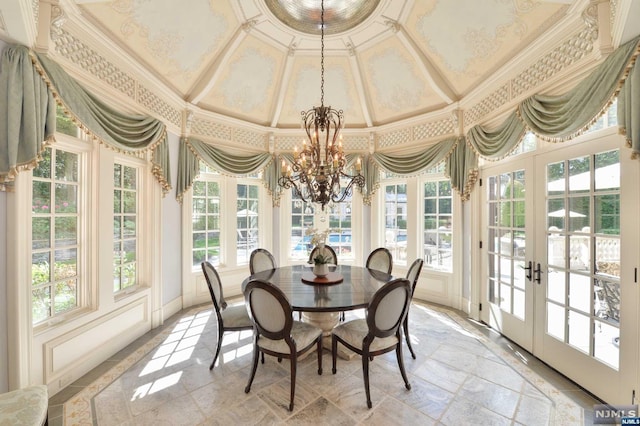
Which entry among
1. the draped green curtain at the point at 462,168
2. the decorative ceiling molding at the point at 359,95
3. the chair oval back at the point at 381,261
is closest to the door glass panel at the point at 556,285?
the draped green curtain at the point at 462,168

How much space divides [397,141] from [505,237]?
2228 mm

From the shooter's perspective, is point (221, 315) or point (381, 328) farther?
point (221, 315)

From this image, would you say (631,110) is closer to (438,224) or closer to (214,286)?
(438,224)

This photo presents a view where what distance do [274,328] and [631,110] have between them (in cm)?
286

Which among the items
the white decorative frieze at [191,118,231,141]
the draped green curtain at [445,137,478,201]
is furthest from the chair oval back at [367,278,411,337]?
the white decorative frieze at [191,118,231,141]

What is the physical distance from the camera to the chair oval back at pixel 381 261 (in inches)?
134

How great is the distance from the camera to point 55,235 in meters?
2.29

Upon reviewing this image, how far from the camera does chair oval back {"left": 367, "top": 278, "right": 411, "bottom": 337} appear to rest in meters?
1.95

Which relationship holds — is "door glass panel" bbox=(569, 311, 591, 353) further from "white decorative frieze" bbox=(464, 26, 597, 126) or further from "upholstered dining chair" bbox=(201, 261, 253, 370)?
"upholstered dining chair" bbox=(201, 261, 253, 370)

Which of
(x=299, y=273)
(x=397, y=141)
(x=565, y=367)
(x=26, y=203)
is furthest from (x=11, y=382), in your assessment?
(x=397, y=141)

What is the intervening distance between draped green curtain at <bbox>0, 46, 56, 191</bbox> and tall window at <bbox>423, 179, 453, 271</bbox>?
14.8 feet

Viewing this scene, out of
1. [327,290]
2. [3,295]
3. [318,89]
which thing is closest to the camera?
[3,295]

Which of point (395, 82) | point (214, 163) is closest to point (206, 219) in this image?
point (214, 163)

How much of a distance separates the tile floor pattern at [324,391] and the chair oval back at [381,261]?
3.10 ft
